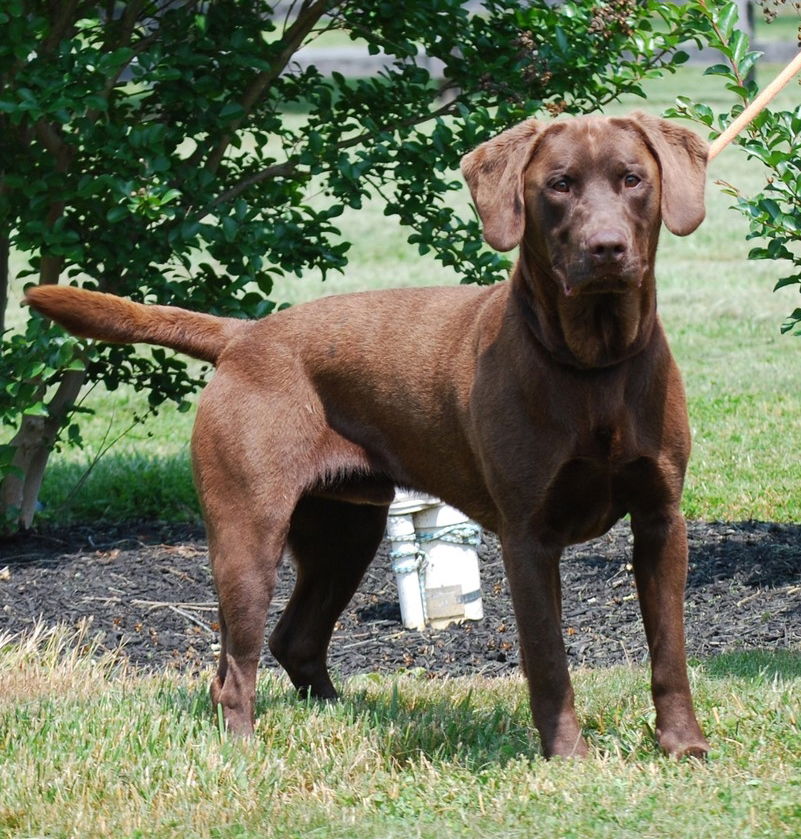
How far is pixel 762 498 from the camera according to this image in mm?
7055

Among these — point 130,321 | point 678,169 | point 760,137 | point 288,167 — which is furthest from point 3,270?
point 678,169

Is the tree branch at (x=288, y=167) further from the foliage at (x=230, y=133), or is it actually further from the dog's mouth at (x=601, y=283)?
the dog's mouth at (x=601, y=283)

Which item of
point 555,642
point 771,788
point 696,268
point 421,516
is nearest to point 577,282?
point 555,642

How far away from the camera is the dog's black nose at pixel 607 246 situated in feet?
11.5

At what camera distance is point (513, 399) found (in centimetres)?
392

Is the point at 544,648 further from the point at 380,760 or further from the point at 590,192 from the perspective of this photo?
the point at 590,192

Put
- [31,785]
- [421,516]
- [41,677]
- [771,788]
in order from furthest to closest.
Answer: [421,516]
[41,677]
[31,785]
[771,788]

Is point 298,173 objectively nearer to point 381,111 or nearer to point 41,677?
point 381,111

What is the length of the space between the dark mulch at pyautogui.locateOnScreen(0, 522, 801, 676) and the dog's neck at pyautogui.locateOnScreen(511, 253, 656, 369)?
187 centimetres

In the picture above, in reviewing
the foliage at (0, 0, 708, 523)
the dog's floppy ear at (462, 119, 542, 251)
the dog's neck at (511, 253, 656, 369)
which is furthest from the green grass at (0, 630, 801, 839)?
the foliage at (0, 0, 708, 523)

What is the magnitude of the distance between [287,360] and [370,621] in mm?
1935

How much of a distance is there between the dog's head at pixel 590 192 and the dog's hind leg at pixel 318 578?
1.46m

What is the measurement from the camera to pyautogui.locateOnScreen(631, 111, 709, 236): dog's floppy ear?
3.75m

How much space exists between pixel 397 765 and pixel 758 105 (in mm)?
2317
